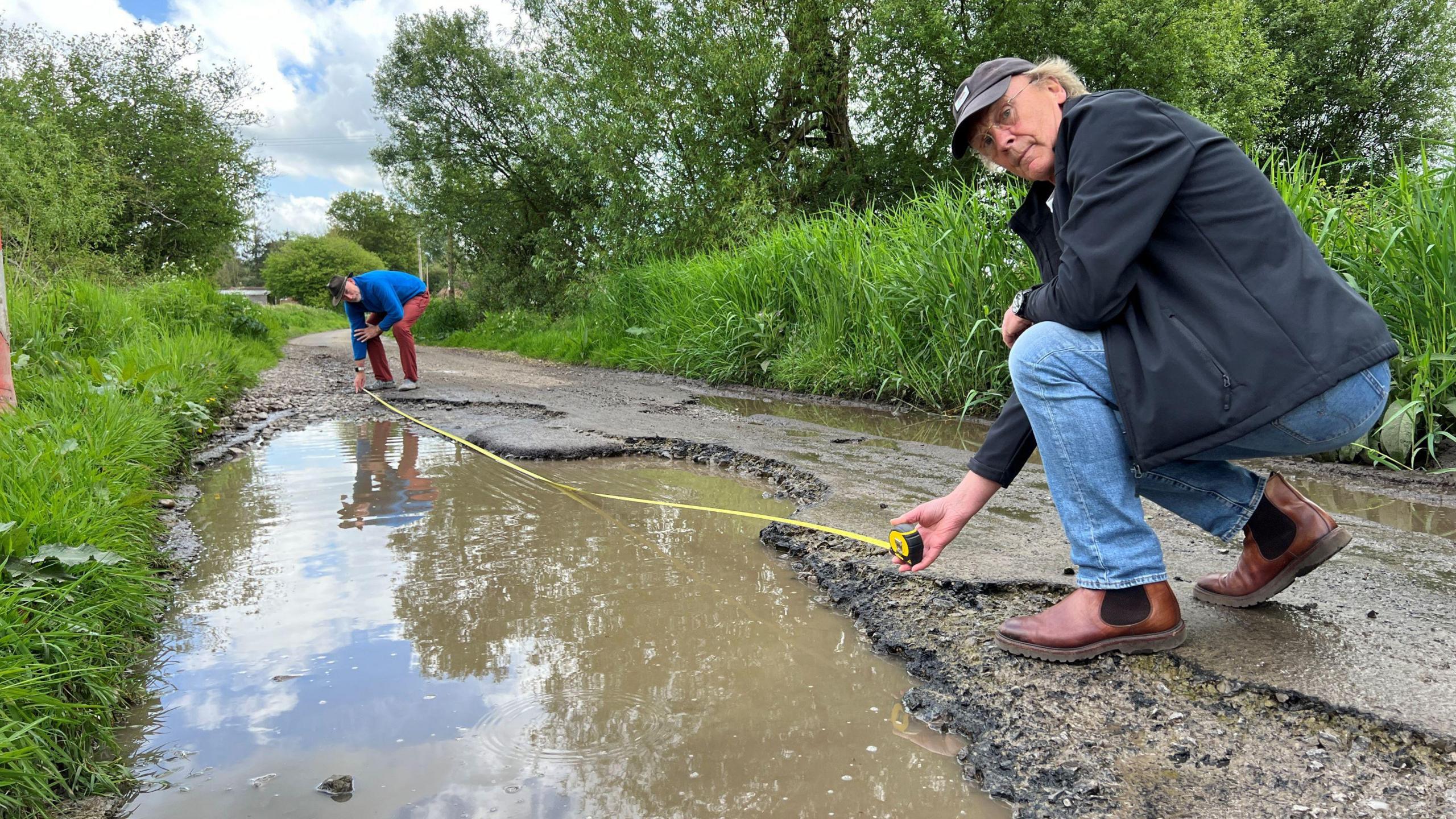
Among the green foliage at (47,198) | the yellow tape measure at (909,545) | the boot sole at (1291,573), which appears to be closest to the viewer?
the boot sole at (1291,573)

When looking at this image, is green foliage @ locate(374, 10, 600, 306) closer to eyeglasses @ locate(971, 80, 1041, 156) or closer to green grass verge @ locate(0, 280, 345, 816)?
green grass verge @ locate(0, 280, 345, 816)

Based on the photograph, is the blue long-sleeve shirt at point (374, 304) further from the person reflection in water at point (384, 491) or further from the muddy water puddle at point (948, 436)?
the muddy water puddle at point (948, 436)

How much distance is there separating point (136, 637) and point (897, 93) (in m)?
14.2

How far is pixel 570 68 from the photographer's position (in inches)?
589

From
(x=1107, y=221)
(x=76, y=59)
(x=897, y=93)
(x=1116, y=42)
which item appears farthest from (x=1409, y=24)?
(x=76, y=59)

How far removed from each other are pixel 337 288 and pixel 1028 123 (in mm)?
7351

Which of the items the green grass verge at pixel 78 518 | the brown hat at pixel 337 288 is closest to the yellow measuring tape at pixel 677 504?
the green grass verge at pixel 78 518

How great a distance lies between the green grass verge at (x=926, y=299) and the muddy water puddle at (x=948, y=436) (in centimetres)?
32

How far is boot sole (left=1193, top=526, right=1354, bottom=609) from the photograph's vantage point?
6.55 ft

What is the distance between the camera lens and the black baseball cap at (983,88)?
1.87 m

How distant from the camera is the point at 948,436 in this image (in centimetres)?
509

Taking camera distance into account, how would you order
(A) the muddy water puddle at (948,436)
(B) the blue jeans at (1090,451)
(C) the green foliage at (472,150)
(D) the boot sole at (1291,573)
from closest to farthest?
1. (B) the blue jeans at (1090,451)
2. (D) the boot sole at (1291,573)
3. (A) the muddy water puddle at (948,436)
4. (C) the green foliage at (472,150)

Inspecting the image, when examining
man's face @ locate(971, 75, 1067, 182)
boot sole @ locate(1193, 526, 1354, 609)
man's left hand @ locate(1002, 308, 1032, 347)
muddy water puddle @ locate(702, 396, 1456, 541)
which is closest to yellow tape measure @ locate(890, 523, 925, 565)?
man's left hand @ locate(1002, 308, 1032, 347)

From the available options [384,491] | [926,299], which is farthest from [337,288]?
[926,299]
